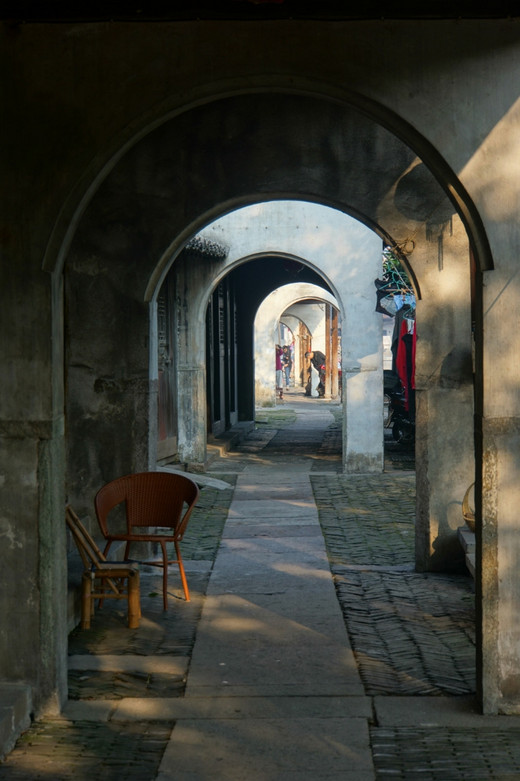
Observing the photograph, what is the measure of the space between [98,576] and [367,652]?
178 centimetres

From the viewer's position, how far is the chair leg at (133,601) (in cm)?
653

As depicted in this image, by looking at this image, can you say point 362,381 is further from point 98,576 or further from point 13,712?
point 13,712

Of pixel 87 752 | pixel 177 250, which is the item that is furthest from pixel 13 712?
pixel 177 250

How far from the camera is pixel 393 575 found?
8.23 metres

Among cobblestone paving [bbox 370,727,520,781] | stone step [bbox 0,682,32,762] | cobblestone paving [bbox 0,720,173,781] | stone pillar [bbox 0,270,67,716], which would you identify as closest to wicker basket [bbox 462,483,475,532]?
cobblestone paving [bbox 370,727,520,781]

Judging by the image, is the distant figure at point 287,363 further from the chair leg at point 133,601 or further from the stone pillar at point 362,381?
the chair leg at point 133,601

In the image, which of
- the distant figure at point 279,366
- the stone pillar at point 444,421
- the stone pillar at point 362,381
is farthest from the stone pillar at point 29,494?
the distant figure at point 279,366

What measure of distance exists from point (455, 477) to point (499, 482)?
3.39 m

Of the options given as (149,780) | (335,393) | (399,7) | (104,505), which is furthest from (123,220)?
(335,393)

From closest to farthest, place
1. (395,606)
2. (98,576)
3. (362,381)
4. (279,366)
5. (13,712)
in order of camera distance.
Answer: (13,712) → (98,576) → (395,606) → (362,381) → (279,366)

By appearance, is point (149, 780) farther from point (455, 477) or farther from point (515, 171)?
point (455, 477)

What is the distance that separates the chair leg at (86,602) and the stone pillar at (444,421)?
3024 millimetres

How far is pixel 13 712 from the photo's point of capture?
4.64 metres

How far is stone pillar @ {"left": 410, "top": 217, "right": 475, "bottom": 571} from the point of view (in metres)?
8.29
